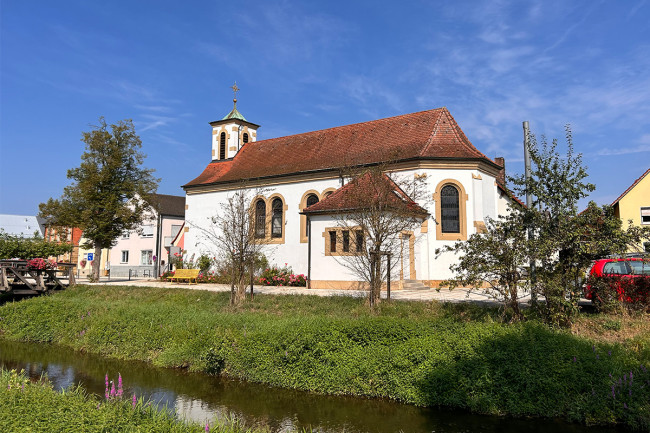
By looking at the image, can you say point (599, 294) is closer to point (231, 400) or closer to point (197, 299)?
point (231, 400)

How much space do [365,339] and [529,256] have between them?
14.2 ft

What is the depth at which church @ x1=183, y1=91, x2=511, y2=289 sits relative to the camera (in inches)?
860

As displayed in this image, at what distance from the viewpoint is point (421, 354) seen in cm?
894

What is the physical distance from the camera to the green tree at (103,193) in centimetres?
2595

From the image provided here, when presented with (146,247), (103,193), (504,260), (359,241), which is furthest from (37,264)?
(146,247)

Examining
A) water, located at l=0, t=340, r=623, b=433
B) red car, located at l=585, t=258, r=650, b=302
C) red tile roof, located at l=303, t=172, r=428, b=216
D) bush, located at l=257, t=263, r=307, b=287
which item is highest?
red tile roof, located at l=303, t=172, r=428, b=216

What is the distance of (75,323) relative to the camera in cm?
1477

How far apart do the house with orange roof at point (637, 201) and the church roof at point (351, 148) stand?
1320 centimetres

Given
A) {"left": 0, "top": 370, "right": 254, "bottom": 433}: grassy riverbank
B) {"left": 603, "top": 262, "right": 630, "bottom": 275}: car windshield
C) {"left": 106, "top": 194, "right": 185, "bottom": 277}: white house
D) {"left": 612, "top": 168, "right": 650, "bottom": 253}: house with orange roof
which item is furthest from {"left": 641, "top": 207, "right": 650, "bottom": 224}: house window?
{"left": 106, "top": 194, "right": 185, "bottom": 277}: white house

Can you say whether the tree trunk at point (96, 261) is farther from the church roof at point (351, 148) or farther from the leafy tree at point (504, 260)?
the leafy tree at point (504, 260)

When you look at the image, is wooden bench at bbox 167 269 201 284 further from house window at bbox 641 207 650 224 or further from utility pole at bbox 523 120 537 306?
house window at bbox 641 207 650 224

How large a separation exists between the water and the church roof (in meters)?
12.4

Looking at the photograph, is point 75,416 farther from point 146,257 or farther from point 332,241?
point 146,257

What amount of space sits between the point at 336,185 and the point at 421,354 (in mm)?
17391
